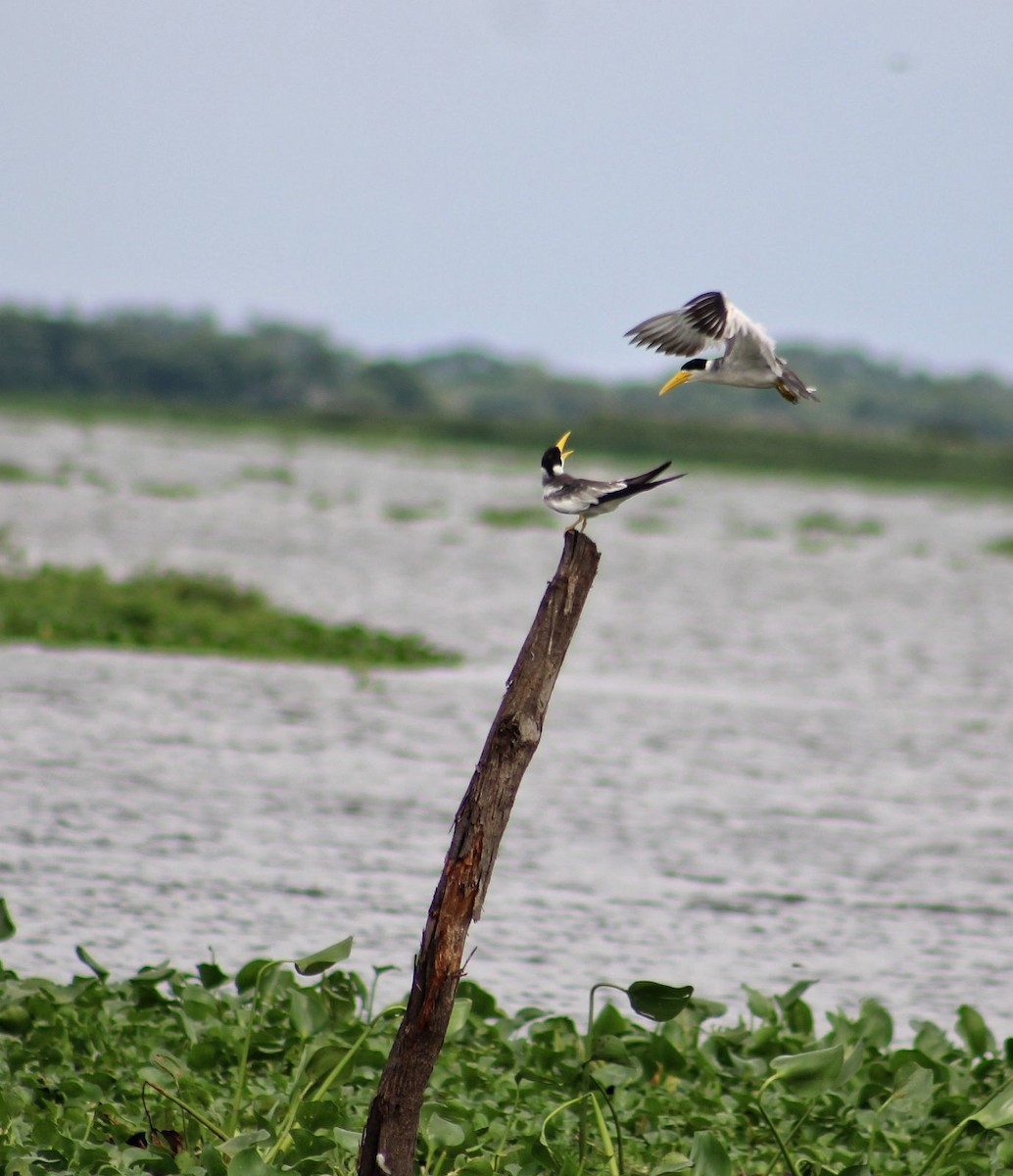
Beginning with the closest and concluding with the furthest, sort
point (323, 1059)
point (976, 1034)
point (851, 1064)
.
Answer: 1. point (323, 1059)
2. point (851, 1064)
3. point (976, 1034)

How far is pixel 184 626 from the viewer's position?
1377cm

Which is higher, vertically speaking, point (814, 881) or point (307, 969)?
point (307, 969)

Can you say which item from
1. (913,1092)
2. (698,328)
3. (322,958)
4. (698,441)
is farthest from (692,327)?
(698,441)

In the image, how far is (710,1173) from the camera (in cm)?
384

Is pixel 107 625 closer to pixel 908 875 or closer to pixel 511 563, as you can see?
pixel 908 875

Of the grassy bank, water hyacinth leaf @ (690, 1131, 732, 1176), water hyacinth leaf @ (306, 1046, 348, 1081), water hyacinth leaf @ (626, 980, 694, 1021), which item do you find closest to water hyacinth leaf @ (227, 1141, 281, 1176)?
water hyacinth leaf @ (306, 1046, 348, 1081)

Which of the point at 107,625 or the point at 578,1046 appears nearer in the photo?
the point at 578,1046

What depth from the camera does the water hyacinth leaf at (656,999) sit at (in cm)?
376

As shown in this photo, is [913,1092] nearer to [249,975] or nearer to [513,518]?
[249,975]

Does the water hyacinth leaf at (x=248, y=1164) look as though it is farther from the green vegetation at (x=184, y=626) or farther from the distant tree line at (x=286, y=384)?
the distant tree line at (x=286, y=384)

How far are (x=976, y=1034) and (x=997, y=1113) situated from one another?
136 centimetres

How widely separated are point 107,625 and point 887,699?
6597 mm

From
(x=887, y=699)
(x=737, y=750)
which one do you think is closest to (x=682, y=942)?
(x=737, y=750)

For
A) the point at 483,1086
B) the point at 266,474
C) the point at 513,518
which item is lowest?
the point at 483,1086
